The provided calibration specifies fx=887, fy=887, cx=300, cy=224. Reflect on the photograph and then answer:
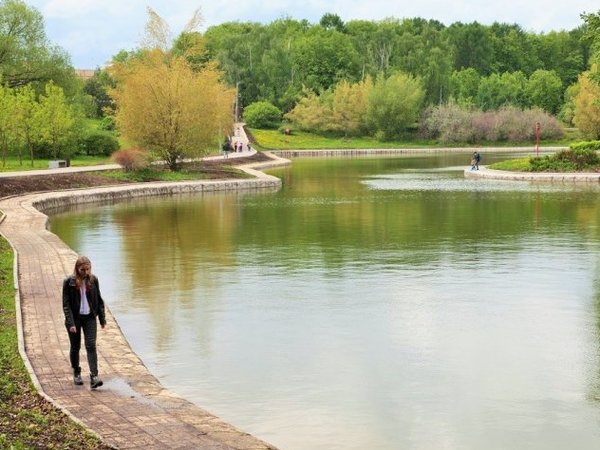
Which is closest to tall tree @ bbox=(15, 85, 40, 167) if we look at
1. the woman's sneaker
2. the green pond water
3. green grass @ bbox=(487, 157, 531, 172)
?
the green pond water

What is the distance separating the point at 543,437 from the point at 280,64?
401 ft

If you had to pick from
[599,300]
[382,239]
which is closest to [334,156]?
[382,239]

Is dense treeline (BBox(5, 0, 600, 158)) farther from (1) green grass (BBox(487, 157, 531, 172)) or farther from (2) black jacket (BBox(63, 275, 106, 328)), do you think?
(2) black jacket (BBox(63, 275, 106, 328))

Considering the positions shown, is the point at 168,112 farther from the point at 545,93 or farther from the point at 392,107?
the point at 545,93

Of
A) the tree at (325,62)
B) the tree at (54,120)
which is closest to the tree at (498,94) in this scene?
the tree at (325,62)

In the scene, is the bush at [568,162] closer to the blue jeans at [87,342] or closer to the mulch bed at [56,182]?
the mulch bed at [56,182]

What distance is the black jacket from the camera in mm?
11023

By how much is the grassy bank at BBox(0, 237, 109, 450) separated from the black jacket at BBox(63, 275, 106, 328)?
0.95m

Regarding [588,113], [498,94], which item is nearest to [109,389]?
[588,113]

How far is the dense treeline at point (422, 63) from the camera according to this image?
12356cm

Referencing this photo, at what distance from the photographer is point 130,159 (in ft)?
161

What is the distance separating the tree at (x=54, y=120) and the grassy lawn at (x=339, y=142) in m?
45.6

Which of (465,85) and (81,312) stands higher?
(465,85)

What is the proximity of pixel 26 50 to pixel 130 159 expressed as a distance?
68.3 feet
